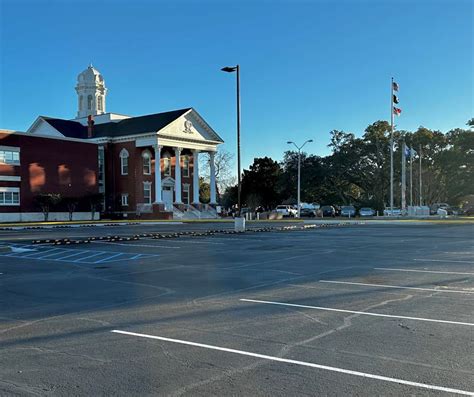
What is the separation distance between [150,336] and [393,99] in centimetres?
4421

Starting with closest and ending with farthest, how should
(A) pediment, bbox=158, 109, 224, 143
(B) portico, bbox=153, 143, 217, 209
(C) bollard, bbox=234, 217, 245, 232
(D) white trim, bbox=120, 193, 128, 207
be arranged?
(C) bollard, bbox=234, 217, 245, 232 < (B) portico, bbox=153, 143, 217, 209 < (A) pediment, bbox=158, 109, 224, 143 < (D) white trim, bbox=120, 193, 128, 207

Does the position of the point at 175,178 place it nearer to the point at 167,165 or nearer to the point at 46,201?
the point at 167,165

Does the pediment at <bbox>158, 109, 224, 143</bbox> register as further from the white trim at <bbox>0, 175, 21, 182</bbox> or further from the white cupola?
the white cupola

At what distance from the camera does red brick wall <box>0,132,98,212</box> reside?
49719 millimetres

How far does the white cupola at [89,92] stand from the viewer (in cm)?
7694

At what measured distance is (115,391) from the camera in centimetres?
456

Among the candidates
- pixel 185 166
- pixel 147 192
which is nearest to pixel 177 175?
pixel 147 192

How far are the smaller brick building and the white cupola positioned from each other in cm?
2039

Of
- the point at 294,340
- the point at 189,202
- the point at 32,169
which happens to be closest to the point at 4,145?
the point at 32,169

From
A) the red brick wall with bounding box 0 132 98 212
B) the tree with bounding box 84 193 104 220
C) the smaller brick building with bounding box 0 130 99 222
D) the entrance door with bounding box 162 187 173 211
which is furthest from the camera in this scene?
the entrance door with bounding box 162 187 173 211

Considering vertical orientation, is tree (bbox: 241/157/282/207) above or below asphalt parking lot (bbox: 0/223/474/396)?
above

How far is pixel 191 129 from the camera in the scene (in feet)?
219

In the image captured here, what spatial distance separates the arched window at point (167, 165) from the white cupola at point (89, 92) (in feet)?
55.2

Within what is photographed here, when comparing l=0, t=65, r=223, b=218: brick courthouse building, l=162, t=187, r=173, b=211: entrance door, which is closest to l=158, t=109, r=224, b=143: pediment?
l=0, t=65, r=223, b=218: brick courthouse building
